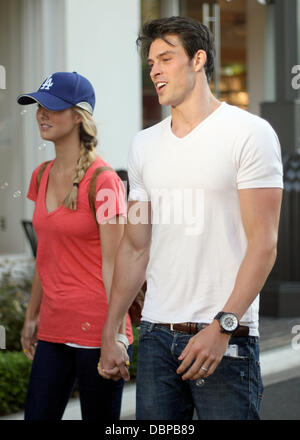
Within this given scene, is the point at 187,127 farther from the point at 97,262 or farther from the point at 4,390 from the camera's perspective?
the point at 4,390

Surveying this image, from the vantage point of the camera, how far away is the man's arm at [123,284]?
302cm

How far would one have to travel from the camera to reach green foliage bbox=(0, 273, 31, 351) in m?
6.75

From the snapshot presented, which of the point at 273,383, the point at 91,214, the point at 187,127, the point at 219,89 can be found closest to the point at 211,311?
the point at 187,127

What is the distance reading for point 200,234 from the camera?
2.73 meters

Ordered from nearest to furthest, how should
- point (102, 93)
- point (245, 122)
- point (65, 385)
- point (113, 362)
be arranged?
point (245, 122) < point (113, 362) < point (65, 385) < point (102, 93)

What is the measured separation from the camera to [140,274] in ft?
10.0

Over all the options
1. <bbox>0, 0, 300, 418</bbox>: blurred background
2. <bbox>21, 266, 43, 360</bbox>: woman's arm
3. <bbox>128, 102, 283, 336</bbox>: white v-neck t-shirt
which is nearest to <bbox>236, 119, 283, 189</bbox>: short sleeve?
<bbox>128, 102, 283, 336</bbox>: white v-neck t-shirt

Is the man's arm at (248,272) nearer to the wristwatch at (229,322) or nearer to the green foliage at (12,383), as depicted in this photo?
the wristwatch at (229,322)

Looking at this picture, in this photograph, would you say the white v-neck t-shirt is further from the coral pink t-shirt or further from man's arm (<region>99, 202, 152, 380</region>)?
the coral pink t-shirt

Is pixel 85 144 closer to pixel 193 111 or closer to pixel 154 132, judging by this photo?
pixel 154 132

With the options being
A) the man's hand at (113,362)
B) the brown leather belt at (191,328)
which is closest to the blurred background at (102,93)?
the man's hand at (113,362)

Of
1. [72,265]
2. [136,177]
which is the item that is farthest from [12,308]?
[136,177]

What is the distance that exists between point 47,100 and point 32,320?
0.97 meters

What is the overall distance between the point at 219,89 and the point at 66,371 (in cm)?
985
